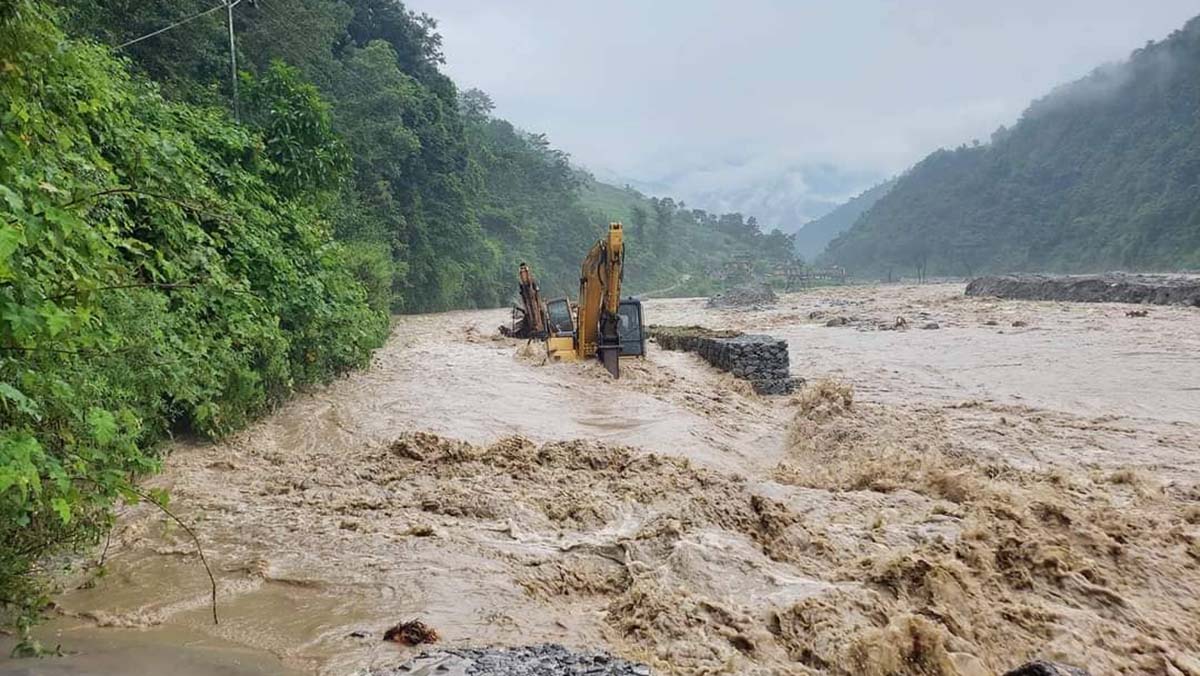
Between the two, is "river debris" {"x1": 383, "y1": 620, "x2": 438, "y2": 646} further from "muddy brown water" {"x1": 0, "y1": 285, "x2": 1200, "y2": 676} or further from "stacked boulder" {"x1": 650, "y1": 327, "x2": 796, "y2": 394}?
"stacked boulder" {"x1": 650, "y1": 327, "x2": 796, "y2": 394}

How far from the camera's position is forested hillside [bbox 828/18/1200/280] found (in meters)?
54.0

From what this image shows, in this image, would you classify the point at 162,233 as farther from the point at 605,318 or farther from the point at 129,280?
the point at 605,318

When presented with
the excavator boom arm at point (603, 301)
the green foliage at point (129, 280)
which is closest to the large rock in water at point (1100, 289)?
the excavator boom arm at point (603, 301)

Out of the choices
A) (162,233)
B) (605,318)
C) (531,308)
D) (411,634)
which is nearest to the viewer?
(411,634)

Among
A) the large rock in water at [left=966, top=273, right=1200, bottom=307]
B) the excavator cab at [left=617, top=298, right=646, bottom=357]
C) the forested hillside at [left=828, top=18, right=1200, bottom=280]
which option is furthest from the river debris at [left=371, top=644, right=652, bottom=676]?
the forested hillside at [left=828, top=18, right=1200, bottom=280]

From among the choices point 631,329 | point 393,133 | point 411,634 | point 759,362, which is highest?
point 393,133

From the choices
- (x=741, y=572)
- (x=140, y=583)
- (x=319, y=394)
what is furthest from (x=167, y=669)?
(x=319, y=394)

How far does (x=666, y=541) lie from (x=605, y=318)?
8664mm

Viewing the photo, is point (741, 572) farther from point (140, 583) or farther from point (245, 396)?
point (245, 396)

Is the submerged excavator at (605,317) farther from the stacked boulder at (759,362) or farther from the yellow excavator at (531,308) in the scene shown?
the yellow excavator at (531,308)

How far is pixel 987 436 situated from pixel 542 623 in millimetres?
6728

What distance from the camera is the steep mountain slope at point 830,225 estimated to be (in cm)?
15712

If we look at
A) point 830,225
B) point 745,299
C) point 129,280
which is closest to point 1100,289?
point 745,299

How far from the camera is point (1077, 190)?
67938mm
